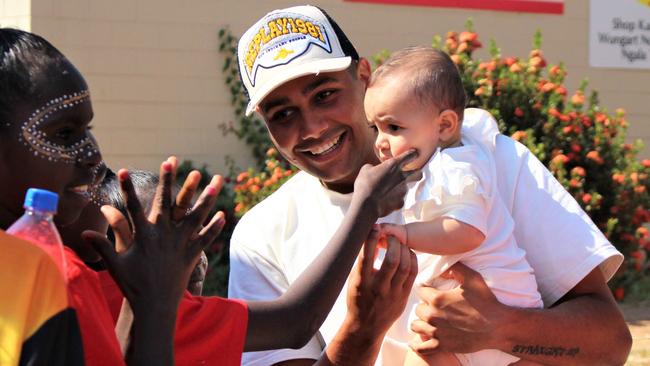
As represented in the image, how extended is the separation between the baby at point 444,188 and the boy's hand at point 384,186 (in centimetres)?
10

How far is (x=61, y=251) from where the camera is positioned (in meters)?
1.98

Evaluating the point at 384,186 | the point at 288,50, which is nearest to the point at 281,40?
the point at 288,50

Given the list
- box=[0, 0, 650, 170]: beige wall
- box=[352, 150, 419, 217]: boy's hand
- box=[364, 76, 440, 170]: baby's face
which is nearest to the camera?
box=[352, 150, 419, 217]: boy's hand

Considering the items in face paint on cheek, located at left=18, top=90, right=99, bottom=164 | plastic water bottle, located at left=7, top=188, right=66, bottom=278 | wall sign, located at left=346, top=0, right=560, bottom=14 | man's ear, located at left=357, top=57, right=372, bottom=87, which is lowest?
wall sign, located at left=346, top=0, right=560, bottom=14

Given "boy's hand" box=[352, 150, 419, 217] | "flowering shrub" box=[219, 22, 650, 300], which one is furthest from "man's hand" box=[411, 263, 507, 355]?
"flowering shrub" box=[219, 22, 650, 300]

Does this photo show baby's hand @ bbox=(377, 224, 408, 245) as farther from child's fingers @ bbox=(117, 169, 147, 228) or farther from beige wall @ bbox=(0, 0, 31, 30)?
beige wall @ bbox=(0, 0, 31, 30)

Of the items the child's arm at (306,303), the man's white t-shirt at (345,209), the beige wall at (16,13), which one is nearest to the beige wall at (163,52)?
the beige wall at (16,13)

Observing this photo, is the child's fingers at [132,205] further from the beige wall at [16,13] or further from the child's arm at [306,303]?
the beige wall at [16,13]

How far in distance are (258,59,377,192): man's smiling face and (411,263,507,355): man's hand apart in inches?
20.2

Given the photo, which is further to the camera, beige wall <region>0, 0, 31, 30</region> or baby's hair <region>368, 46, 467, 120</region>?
beige wall <region>0, 0, 31, 30</region>

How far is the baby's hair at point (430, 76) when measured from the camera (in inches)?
130

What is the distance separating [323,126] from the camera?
11.3 feet

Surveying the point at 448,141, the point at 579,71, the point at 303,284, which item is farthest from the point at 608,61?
the point at 303,284

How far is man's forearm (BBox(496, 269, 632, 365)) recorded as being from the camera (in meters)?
3.21
